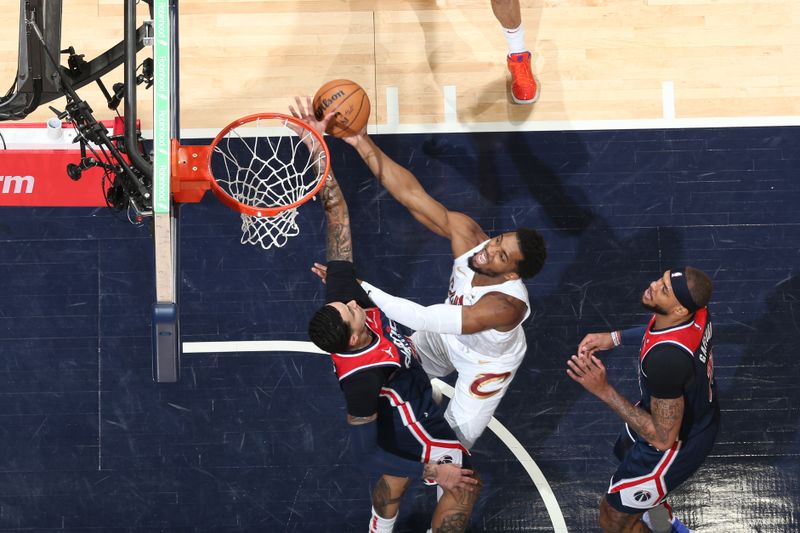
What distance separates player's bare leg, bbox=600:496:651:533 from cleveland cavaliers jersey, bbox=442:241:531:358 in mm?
1190

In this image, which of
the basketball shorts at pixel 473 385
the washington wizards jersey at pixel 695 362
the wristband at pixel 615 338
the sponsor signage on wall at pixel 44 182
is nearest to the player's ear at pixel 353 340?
the basketball shorts at pixel 473 385

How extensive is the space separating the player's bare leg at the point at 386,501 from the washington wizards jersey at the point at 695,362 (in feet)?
5.64

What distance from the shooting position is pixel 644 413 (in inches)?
236

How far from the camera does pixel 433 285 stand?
716 centimetres

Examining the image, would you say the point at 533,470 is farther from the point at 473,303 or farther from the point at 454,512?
the point at 473,303

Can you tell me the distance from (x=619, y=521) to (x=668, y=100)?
3.17 m

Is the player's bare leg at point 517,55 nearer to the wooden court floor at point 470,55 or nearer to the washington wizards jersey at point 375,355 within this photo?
the wooden court floor at point 470,55

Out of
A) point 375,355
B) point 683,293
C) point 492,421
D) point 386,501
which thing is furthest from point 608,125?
point 386,501

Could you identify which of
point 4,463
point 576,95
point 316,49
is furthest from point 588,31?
point 4,463

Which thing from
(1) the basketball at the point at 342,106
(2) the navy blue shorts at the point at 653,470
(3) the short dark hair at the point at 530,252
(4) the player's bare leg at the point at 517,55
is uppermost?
(4) the player's bare leg at the point at 517,55

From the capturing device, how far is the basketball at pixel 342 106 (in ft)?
20.9

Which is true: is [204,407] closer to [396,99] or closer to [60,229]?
[60,229]

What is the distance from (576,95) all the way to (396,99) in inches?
54.3

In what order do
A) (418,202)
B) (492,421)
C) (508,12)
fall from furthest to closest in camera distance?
(492,421)
(508,12)
(418,202)
